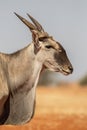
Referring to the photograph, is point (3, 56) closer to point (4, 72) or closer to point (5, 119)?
point (4, 72)

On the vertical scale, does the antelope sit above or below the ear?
below

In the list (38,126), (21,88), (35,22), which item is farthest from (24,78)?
(38,126)

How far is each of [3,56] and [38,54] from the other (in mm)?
522

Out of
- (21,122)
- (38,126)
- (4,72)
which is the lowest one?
(38,126)

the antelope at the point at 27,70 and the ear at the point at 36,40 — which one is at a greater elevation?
the ear at the point at 36,40

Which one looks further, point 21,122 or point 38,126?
point 38,126

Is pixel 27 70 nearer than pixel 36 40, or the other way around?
pixel 36 40

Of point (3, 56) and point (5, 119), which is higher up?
point (3, 56)

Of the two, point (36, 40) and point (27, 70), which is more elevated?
point (36, 40)

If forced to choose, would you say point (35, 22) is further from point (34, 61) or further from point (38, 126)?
point (38, 126)

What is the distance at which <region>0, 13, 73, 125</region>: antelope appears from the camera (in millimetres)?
9352

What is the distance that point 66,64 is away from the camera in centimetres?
931

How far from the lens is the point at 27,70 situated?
376 inches

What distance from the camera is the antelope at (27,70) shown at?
9.35 meters
